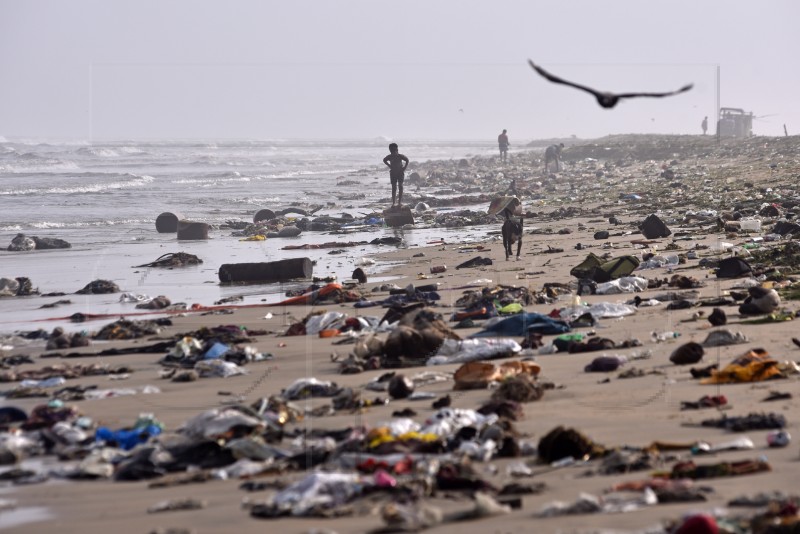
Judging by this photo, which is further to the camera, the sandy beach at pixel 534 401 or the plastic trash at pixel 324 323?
the plastic trash at pixel 324 323

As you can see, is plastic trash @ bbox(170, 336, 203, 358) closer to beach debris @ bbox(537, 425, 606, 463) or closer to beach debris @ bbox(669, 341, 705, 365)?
beach debris @ bbox(669, 341, 705, 365)

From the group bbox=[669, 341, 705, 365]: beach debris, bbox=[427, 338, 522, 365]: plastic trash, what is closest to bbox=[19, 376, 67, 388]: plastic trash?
bbox=[427, 338, 522, 365]: plastic trash

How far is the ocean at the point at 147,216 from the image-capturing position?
14633 mm

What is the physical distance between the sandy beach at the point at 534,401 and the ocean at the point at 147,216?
1.49 m

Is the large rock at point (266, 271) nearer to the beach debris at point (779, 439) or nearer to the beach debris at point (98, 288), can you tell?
the beach debris at point (98, 288)

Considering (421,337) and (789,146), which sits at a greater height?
(789,146)

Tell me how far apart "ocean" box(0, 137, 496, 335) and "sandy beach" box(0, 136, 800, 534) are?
58.7 inches

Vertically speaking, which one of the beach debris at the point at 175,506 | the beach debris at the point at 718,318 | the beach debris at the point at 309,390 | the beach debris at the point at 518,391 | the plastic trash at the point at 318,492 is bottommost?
the beach debris at the point at 175,506

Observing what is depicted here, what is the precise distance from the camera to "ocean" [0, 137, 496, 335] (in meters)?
14.6

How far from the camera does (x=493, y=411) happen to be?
269 inches

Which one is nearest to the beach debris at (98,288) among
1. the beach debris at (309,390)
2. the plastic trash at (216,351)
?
the plastic trash at (216,351)

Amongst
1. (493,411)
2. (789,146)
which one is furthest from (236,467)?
(789,146)

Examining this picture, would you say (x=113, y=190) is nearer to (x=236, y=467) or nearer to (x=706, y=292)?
(x=706, y=292)

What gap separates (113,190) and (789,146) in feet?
84.2
